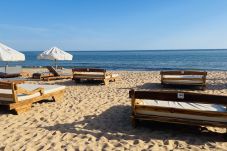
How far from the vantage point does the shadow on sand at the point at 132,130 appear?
5.64m

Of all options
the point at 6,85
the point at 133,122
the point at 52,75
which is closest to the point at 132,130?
the point at 133,122

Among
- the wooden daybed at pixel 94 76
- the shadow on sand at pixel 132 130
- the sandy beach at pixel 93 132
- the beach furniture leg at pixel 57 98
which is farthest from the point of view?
the wooden daybed at pixel 94 76

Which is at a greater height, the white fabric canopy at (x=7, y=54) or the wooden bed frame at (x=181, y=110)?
the white fabric canopy at (x=7, y=54)

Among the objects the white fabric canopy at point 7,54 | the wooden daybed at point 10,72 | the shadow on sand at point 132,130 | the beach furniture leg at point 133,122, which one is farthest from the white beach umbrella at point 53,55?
the beach furniture leg at point 133,122

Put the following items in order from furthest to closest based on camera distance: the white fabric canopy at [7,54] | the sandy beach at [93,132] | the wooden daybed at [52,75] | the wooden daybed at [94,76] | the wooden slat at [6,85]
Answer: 1. the wooden daybed at [52,75]
2. the wooden daybed at [94,76]
3. the white fabric canopy at [7,54]
4. the wooden slat at [6,85]
5. the sandy beach at [93,132]

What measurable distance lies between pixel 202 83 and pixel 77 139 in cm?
834

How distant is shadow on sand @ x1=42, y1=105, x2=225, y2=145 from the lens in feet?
18.5

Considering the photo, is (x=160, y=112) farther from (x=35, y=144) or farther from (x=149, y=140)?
(x=35, y=144)

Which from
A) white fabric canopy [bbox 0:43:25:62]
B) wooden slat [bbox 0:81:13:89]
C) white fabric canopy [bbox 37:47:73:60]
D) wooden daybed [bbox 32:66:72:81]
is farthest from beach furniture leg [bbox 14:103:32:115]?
white fabric canopy [bbox 37:47:73:60]

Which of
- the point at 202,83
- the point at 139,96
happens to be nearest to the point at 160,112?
the point at 139,96

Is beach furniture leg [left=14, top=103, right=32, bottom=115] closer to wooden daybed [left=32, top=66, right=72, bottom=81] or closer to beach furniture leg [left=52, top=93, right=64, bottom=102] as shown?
beach furniture leg [left=52, top=93, right=64, bottom=102]

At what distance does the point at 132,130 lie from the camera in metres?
6.14

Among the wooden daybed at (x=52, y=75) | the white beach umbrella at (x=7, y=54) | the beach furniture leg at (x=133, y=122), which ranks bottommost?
the beach furniture leg at (x=133, y=122)

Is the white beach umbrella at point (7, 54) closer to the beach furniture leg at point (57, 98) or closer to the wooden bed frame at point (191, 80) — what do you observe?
the beach furniture leg at point (57, 98)
